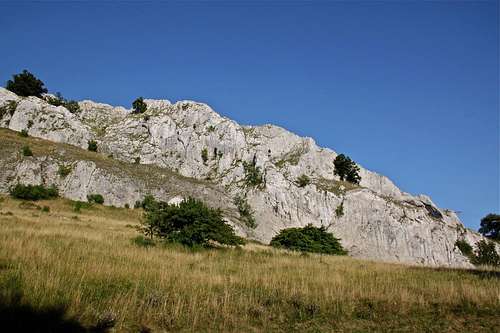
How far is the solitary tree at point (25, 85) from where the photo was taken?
90.8m

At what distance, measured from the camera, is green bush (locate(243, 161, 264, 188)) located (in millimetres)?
78312

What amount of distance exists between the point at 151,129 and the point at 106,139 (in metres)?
10.6

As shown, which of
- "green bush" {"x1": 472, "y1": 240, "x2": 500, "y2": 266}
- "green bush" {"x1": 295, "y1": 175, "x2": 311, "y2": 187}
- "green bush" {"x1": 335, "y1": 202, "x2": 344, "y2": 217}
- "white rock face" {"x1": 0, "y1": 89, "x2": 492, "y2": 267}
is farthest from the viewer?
"green bush" {"x1": 295, "y1": 175, "x2": 311, "y2": 187}

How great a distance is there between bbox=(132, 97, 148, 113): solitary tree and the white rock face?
7079mm

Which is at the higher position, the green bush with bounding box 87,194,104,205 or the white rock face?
the white rock face

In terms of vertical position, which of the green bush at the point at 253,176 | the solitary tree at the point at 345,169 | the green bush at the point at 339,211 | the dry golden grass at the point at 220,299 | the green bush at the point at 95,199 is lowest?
the dry golden grass at the point at 220,299

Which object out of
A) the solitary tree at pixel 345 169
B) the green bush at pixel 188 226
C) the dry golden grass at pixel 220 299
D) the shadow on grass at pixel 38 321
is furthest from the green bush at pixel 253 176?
the shadow on grass at pixel 38 321

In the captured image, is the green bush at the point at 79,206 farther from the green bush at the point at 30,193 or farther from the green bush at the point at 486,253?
the green bush at the point at 486,253

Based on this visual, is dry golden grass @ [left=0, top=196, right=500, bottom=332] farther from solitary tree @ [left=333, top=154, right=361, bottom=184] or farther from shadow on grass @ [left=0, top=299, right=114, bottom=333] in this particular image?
solitary tree @ [left=333, top=154, right=361, bottom=184]

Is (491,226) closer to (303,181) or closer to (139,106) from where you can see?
(303,181)

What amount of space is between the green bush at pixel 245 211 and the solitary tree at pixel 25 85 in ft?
198

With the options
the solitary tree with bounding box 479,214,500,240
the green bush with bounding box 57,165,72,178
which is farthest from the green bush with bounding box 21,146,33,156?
the solitary tree with bounding box 479,214,500,240

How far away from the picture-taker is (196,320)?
24.2 ft

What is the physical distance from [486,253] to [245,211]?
52.2 metres
